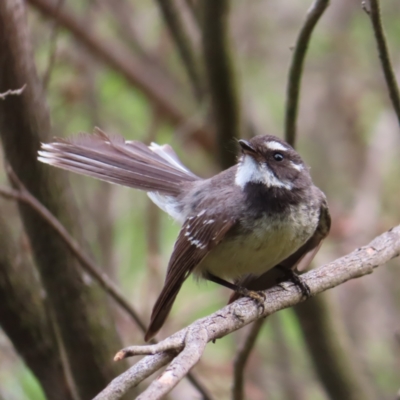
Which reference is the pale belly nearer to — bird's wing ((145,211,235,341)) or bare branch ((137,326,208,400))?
bird's wing ((145,211,235,341))

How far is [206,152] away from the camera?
666 centimetres

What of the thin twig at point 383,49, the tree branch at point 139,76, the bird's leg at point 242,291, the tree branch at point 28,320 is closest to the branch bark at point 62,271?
the tree branch at point 28,320

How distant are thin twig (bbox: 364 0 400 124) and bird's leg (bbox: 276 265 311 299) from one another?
1068 mm

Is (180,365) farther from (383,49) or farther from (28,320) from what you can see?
(383,49)

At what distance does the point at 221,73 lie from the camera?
164 inches

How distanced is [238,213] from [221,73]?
1234 millimetres

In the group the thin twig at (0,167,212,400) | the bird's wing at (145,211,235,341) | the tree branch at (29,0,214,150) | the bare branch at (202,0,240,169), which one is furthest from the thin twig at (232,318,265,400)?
the tree branch at (29,0,214,150)

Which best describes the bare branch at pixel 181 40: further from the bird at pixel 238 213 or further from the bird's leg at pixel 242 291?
the bird's leg at pixel 242 291

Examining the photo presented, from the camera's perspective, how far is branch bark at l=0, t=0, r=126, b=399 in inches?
128

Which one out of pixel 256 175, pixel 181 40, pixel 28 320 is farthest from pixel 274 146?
pixel 181 40

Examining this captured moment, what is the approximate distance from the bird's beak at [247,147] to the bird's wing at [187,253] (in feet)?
1.32

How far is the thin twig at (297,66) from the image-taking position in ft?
10.8

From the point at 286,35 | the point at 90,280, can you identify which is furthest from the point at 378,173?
the point at 90,280

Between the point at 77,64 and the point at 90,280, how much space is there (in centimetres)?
359
